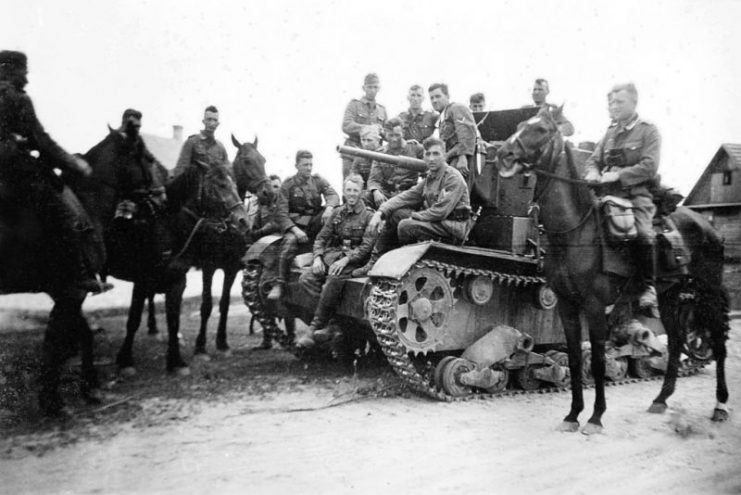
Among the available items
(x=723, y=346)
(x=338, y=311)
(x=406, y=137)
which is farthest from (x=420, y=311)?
(x=406, y=137)

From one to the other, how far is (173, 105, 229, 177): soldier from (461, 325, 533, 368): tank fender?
4.32m

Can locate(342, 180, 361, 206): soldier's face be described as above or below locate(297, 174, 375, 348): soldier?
above

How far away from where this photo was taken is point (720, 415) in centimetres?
678

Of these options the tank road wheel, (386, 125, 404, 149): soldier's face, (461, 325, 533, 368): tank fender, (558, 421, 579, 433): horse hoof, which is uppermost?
(386, 125, 404, 149): soldier's face

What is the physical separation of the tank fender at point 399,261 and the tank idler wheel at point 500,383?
5.72 feet

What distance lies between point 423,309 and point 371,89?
5.15 meters

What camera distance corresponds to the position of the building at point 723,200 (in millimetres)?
7973

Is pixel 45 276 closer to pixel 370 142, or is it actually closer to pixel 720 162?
pixel 370 142

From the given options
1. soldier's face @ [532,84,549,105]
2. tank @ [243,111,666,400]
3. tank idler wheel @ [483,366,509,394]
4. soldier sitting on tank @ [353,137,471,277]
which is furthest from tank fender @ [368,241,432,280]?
soldier's face @ [532,84,549,105]

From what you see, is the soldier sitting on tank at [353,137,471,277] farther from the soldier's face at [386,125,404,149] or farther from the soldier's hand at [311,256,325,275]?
the soldier's face at [386,125,404,149]

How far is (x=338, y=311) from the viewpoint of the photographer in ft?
27.1

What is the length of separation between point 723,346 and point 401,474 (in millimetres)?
4234

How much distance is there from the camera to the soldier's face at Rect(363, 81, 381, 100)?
36.5 ft

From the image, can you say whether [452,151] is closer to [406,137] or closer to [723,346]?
[406,137]
